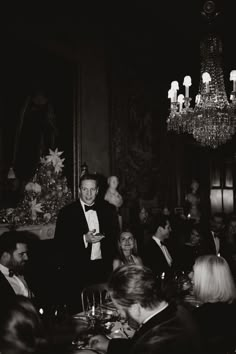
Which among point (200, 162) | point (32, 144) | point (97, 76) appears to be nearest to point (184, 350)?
point (32, 144)

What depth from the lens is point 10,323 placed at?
145cm

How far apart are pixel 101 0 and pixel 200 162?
5.86m

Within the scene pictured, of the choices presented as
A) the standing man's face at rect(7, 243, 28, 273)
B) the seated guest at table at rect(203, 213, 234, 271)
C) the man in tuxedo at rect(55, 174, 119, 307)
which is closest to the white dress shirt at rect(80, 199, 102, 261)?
the man in tuxedo at rect(55, 174, 119, 307)

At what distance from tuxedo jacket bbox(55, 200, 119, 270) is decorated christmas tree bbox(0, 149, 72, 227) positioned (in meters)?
1.33

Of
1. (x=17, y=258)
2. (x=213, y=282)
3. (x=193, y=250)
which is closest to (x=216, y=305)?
(x=213, y=282)

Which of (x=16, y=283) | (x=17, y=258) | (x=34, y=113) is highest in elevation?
(x=34, y=113)

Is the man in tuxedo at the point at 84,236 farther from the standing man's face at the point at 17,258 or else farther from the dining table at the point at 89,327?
the dining table at the point at 89,327

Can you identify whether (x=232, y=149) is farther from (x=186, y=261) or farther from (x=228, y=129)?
(x=186, y=261)

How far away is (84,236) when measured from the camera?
412 centimetres

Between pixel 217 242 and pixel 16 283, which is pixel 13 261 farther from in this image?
pixel 217 242

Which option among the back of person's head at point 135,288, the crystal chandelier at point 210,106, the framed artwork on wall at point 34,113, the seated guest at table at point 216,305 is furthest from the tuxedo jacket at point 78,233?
the crystal chandelier at point 210,106

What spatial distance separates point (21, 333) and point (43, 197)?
14.7ft

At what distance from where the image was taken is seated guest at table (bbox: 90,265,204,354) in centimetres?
174

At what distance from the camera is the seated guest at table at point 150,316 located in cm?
174
